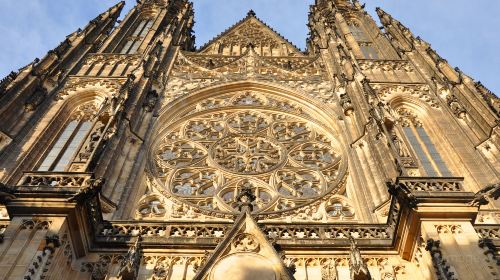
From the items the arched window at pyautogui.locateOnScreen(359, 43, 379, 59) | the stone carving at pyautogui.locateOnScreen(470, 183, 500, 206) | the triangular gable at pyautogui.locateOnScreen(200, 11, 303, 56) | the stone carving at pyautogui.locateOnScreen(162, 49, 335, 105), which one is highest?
the triangular gable at pyautogui.locateOnScreen(200, 11, 303, 56)

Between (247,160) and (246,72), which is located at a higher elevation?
(246,72)

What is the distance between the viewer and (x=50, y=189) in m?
9.78

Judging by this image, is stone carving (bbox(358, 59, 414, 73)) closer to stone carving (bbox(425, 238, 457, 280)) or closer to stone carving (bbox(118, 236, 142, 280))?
stone carving (bbox(425, 238, 457, 280))

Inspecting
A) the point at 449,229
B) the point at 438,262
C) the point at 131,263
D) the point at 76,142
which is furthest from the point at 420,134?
the point at 131,263

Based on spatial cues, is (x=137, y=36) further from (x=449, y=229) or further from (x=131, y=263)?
(x=449, y=229)

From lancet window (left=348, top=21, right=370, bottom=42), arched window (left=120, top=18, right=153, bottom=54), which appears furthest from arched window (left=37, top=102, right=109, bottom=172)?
lancet window (left=348, top=21, right=370, bottom=42)

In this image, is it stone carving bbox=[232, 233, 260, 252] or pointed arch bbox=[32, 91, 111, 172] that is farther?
pointed arch bbox=[32, 91, 111, 172]

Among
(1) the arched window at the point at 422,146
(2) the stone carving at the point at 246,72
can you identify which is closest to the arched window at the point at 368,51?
(2) the stone carving at the point at 246,72

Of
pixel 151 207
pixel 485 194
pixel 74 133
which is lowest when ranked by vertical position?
pixel 485 194

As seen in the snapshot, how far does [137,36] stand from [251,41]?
5.20 m

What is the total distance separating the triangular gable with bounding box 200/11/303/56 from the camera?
2397 cm

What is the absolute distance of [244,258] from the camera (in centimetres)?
941

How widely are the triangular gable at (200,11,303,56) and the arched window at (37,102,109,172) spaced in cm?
773

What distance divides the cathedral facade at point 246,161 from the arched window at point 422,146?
2.3 inches
